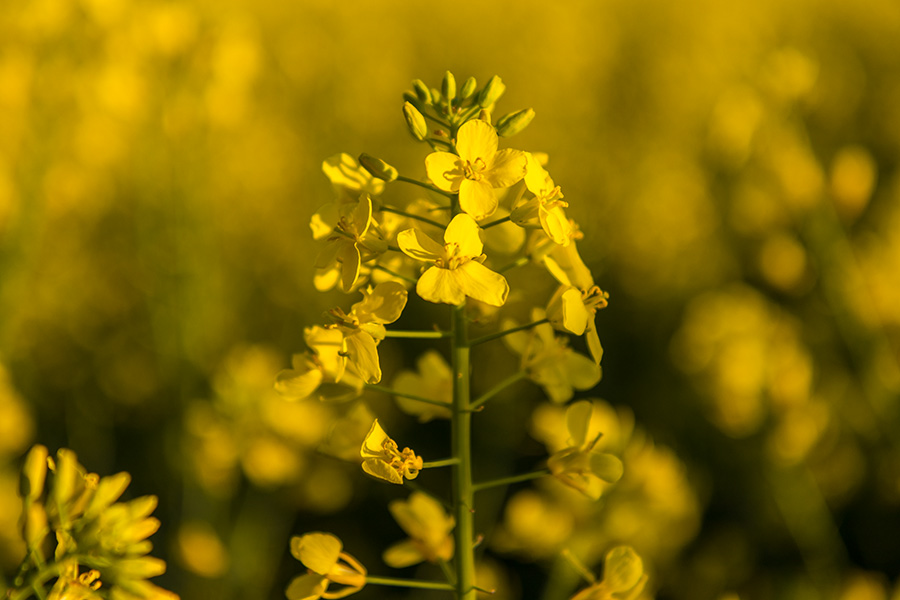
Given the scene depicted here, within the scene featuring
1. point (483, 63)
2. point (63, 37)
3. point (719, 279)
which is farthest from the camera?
point (483, 63)

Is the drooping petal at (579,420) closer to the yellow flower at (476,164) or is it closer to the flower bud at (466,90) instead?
the yellow flower at (476,164)

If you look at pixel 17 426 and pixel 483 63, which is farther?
pixel 483 63

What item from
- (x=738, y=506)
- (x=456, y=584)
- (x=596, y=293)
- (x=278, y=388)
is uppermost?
(x=596, y=293)

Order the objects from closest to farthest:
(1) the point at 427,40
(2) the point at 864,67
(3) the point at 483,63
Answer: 1. (2) the point at 864,67
2. (3) the point at 483,63
3. (1) the point at 427,40

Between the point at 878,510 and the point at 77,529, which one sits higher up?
the point at 77,529

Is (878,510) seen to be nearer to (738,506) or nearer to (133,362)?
(738,506)

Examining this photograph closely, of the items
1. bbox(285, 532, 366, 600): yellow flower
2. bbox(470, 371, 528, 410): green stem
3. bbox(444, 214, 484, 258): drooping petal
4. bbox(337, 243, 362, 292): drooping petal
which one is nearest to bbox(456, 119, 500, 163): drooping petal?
bbox(444, 214, 484, 258): drooping petal

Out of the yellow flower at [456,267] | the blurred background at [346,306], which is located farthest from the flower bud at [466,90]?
the blurred background at [346,306]

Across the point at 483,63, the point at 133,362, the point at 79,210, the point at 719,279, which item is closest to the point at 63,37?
the point at 133,362

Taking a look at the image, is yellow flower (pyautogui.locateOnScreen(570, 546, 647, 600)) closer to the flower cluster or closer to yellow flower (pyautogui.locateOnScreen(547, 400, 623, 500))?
yellow flower (pyautogui.locateOnScreen(547, 400, 623, 500))
